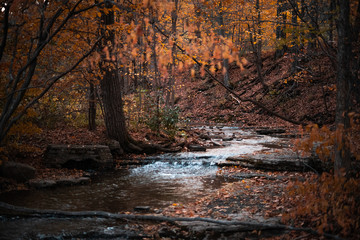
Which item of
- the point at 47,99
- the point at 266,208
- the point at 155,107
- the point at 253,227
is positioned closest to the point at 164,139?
the point at 155,107

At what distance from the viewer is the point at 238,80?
2589cm

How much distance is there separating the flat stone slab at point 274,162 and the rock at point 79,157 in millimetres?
3872

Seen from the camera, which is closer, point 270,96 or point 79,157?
point 79,157

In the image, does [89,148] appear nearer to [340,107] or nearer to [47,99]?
[47,99]

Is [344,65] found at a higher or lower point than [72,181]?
higher

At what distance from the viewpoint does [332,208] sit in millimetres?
4074

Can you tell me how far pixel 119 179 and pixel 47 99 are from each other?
17.7ft

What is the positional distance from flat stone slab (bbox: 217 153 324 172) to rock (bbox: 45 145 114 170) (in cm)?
387

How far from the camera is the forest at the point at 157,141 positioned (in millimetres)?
4332

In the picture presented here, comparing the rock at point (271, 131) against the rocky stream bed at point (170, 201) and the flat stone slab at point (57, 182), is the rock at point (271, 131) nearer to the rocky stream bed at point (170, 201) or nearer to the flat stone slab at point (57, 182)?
the rocky stream bed at point (170, 201)

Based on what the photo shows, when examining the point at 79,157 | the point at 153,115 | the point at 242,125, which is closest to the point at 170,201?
the point at 79,157

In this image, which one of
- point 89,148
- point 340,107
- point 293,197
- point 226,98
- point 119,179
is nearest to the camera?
point 340,107

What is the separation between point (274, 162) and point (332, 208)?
491 centimetres

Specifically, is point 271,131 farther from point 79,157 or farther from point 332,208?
point 332,208
